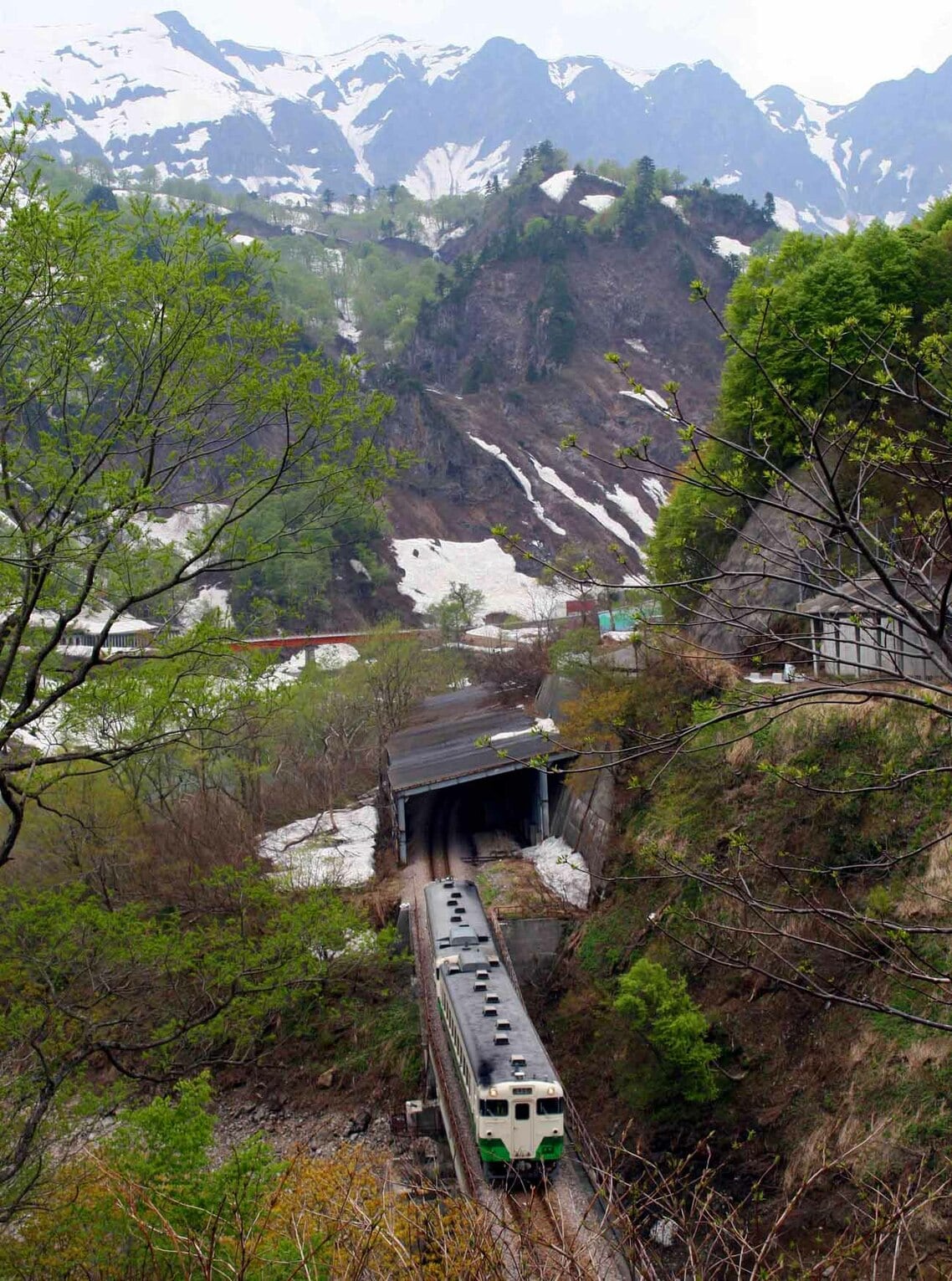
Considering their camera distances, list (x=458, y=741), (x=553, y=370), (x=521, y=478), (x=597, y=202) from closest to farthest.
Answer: (x=458, y=741)
(x=521, y=478)
(x=553, y=370)
(x=597, y=202)

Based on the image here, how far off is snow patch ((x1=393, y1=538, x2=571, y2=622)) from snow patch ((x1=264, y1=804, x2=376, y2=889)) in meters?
44.9

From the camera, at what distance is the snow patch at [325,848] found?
1111 inches

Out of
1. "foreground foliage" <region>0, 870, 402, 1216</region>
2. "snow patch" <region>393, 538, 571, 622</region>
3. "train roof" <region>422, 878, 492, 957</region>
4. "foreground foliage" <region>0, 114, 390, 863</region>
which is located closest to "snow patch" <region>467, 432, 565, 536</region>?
"snow patch" <region>393, 538, 571, 622</region>

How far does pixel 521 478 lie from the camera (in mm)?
102125

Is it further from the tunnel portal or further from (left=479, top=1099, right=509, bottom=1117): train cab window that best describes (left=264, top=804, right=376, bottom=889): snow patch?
(left=479, top=1099, right=509, bottom=1117): train cab window

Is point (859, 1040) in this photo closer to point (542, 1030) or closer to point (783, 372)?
point (542, 1030)

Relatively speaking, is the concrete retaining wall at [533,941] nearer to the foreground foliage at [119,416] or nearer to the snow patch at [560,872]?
the snow patch at [560,872]

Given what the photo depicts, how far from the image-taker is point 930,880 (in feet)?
51.5

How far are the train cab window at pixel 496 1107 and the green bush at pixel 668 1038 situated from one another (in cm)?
251

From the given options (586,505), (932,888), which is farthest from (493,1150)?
(586,505)

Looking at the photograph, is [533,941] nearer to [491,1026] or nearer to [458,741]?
[491,1026]

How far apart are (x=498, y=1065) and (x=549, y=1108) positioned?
101 centimetres

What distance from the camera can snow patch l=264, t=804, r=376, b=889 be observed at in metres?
28.2

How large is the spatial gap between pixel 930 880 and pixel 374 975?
1394 centimetres
